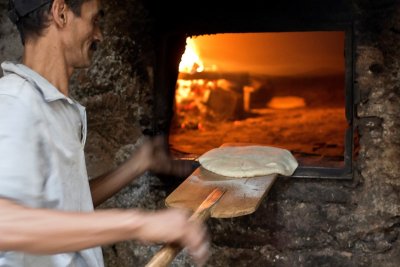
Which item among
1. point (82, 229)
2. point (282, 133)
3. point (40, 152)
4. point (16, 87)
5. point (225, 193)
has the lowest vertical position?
point (282, 133)

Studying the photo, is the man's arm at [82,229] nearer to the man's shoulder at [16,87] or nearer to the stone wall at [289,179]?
the man's shoulder at [16,87]

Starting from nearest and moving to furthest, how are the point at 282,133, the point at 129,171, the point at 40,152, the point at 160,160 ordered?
the point at 40,152 → the point at 129,171 → the point at 160,160 → the point at 282,133

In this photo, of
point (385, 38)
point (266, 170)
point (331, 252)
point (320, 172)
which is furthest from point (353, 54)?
point (331, 252)

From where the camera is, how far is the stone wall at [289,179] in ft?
6.04

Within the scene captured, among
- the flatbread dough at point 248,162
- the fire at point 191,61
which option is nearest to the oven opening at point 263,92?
the fire at point 191,61

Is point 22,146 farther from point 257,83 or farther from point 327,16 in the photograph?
point 257,83

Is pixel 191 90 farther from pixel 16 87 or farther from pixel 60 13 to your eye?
pixel 16 87

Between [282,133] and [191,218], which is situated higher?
[191,218]

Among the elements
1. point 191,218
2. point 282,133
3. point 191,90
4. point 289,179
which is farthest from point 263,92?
point 191,218

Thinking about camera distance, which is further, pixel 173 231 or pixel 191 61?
pixel 191 61

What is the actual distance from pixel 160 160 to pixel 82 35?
645 mm

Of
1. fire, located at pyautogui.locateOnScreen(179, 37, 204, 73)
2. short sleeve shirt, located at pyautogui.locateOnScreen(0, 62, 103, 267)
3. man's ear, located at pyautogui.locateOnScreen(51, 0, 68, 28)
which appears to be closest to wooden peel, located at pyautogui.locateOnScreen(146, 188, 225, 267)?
short sleeve shirt, located at pyautogui.locateOnScreen(0, 62, 103, 267)

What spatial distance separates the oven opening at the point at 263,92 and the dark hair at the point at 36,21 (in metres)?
1.04

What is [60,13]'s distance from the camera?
48.0 inches
